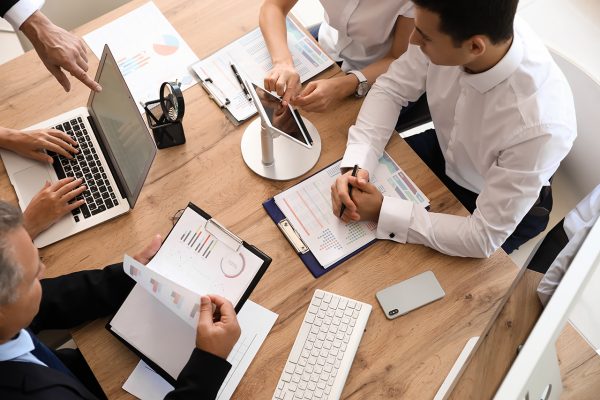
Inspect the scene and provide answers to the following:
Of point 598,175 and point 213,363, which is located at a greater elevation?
point 213,363

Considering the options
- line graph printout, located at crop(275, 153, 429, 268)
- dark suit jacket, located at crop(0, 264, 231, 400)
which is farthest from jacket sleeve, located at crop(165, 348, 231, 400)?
line graph printout, located at crop(275, 153, 429, 268)

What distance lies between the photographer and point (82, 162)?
139 cm

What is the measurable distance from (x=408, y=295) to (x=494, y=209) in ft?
0.95

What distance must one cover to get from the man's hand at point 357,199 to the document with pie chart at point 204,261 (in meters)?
0.27

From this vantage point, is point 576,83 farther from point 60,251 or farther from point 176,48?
point 60,251

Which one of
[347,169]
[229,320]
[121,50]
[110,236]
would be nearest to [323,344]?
[229,320]

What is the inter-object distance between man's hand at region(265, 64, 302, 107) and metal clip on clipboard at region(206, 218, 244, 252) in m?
0.43

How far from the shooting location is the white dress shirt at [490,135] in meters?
1.18

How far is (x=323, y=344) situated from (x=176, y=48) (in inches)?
38.7

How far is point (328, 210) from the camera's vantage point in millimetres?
1354

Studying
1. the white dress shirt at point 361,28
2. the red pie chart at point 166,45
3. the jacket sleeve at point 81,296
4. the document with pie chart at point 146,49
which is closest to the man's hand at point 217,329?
the jacket sleeve at point 81,296

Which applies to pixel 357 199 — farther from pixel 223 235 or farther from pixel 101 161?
pixel 101 161

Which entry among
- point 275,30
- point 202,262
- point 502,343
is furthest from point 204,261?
point 275,30

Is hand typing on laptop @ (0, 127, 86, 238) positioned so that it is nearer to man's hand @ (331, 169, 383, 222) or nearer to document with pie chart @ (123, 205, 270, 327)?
document with pie chart @ (123, 205, 270, 327)
